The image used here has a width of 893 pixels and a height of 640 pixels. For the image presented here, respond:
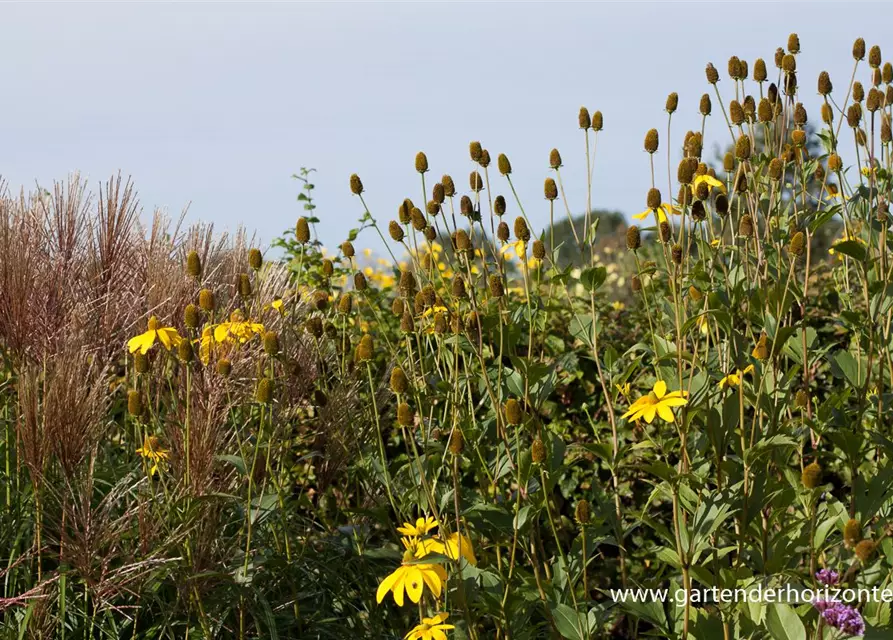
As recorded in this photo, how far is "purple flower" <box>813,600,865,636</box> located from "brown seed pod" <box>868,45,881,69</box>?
2002 mm

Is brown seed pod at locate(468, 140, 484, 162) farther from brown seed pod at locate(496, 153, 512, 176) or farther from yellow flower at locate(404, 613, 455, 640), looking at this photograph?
yellow flower at locate(404, 613, 455, 640)

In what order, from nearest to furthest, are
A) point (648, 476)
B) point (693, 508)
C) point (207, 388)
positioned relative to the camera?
point (693, 508) → point (207, 388) → point (648, 476)

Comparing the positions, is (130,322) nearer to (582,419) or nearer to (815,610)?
(582,419)

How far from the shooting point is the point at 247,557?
8.29 feet

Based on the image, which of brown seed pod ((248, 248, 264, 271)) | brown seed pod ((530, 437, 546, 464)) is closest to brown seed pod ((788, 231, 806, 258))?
brown seed pod ((530, 437, 546, 464))

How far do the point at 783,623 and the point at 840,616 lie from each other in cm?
13

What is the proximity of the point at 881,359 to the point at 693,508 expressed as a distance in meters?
0.81

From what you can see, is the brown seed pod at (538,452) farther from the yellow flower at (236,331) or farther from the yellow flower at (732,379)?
the yellow flower at (236,331)

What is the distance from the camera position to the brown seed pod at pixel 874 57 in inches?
127

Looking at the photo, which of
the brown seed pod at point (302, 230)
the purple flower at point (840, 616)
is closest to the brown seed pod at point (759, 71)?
the brown seed pod at point (302, 230)

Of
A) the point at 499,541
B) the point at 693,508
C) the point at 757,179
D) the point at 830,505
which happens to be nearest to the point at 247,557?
the point at 499,541

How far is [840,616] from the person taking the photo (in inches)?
72.6

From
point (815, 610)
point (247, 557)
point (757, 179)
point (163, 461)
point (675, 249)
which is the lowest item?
point (815, 610)

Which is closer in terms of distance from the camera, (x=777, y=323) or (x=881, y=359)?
(x=777, y=323)
